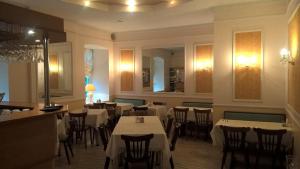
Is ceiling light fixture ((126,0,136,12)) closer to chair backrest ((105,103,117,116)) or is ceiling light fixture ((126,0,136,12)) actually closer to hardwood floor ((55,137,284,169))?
chair backrest ((105,103,117,116))

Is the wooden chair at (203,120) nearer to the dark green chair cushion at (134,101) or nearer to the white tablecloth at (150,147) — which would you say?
the white tablecloth at (150,147)

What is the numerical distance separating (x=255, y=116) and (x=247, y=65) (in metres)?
1.17

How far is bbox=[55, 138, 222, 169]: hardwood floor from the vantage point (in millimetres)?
4449

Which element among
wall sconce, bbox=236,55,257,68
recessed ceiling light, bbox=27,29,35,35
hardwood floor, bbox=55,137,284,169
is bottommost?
hardwood floor, bbox=55,137,284,169

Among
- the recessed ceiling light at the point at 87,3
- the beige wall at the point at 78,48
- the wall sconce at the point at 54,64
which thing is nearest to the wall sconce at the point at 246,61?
the recessed ceiling light at the point at 87,3

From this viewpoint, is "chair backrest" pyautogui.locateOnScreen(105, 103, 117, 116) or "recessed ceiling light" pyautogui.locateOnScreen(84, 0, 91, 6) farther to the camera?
"chair backrest" pyautogui.locateOnScreen(105, 103, 117, 116)

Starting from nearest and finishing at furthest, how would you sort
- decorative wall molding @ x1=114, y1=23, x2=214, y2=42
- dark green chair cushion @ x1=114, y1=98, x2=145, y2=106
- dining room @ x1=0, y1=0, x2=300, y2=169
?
dining room @ x1=0, y1=0, x2=300, y2=169, decorative wall molding @ x1=114, y1=23, x2=214, y2=42, dark green chair cushion @ x1=114, y1=98, x2=145, y2=106

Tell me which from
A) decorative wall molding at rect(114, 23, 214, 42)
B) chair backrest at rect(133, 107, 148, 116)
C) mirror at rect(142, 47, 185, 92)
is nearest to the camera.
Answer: chair backrest at rect(133, 107, 148, 116)

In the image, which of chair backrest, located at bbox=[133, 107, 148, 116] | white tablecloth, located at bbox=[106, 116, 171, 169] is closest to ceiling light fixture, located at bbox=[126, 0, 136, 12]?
chair backrest, located at bbox=[133, 107, 148, 116]

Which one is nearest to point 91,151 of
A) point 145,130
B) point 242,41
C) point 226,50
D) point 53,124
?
point 145,130

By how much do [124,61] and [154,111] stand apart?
2.99m

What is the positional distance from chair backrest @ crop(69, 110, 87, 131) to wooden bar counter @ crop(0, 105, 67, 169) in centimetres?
228

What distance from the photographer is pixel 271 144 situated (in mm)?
3898

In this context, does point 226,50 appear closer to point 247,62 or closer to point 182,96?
point 247,62
